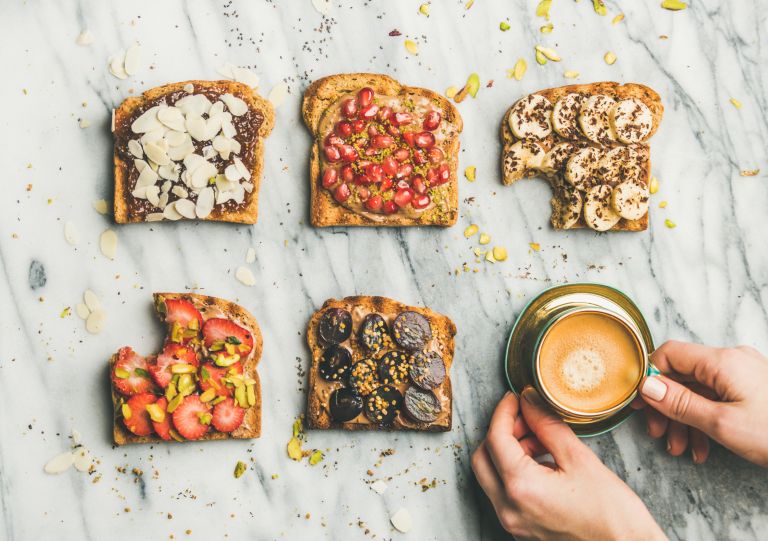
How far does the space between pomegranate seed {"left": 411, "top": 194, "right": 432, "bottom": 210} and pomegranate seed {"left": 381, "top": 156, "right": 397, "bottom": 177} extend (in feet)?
0.43

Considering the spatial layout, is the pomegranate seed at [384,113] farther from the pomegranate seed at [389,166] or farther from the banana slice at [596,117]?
the banana slice at [596,117]

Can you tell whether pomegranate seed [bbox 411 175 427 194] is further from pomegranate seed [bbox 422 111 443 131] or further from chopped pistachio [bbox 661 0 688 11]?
chopped pistachio [bbox 661 0 688 11]

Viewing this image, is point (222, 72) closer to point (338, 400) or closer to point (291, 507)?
point (338, 400)

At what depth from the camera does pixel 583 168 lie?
8.52 feet

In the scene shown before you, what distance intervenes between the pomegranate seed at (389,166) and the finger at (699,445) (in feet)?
→ 5.19

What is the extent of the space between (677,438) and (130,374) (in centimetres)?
214

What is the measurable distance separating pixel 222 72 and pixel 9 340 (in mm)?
1348

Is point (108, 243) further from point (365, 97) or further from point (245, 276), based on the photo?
point (365, 97)

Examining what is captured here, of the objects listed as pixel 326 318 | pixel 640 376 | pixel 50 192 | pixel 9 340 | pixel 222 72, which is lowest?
pixel 640 376

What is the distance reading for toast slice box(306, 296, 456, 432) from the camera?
2525 millimetres

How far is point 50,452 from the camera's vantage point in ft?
8.43

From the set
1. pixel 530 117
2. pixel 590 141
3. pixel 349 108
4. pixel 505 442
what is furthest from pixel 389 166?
pixel 505 442

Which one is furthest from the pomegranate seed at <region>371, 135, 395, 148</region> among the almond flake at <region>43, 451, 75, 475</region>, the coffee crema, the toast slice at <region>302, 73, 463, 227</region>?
the almond flake at <region>43, 451, 75, 475</region>

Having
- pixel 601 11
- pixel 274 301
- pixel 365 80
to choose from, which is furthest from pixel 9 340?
pixel 601 11
